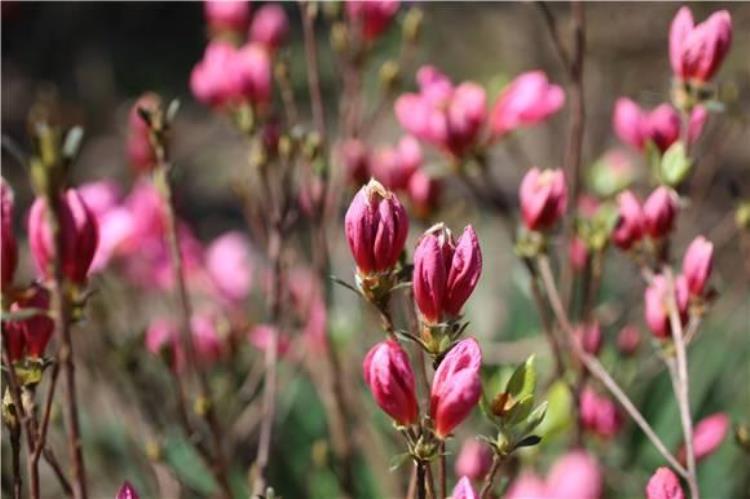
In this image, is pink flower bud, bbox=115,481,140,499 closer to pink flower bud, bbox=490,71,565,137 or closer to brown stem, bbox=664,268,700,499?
brown stem, bbox=664,268,700,499

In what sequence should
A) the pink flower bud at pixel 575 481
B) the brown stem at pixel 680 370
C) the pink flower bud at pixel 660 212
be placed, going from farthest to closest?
the pink flower bud at pixel 660 212, the brown stem at pixel 680 370, the pink flower bud at pixel 575 481

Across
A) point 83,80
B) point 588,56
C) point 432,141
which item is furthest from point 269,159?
point 83,80

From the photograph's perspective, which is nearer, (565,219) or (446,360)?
(446,360)

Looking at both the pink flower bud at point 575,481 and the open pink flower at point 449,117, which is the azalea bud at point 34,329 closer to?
the pink flower bud at point 575,481

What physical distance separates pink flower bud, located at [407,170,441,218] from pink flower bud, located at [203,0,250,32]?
1.23 feet

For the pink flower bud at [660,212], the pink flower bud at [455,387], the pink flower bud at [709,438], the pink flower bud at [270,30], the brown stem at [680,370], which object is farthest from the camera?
the pink flower bud at [270,30]

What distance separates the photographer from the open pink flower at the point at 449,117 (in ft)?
A: 3.92

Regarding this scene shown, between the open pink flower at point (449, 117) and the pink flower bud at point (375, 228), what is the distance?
432 millimetres

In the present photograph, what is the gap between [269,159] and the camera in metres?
1.25

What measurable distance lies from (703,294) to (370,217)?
0.37 metres

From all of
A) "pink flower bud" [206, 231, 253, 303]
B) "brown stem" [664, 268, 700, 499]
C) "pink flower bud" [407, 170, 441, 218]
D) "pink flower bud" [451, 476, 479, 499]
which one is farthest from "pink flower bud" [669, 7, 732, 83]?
"pink flower bud" [206, 231, 253, 303]

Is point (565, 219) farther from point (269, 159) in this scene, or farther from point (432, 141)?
point (269, 159)

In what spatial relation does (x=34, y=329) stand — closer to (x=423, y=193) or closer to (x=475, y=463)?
(x=475, y=463)

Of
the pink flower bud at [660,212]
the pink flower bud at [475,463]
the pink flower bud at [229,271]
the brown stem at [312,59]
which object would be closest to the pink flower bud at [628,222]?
A: the pink flower bud at [660,212]
